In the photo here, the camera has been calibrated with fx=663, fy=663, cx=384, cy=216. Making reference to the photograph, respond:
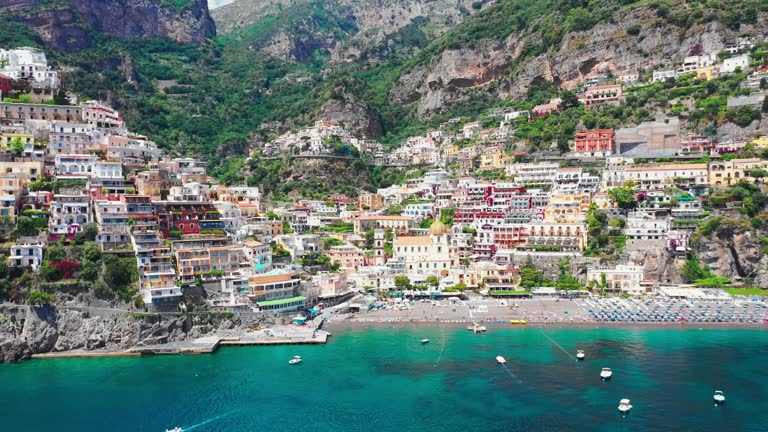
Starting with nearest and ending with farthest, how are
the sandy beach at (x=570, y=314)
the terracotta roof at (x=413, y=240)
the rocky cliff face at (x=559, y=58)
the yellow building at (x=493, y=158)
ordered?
the sandy beach at (x=570, y=314)
the terracotta roof at (x=413, y=240)
the yellow building at (x=493, y=158)
the rocky cliff face at (x=559, y=58)

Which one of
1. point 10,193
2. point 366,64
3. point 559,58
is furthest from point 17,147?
point 366,64

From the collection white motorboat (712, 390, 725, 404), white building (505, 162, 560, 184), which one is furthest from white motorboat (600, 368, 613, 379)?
white building (505, 162, 560, 184)

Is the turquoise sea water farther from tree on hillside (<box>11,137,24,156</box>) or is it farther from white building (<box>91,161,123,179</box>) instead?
tree on hillside (<box>11,137,24,156</box>)

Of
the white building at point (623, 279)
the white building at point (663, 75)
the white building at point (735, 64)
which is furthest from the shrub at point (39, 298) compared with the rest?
the white building at point (735, 64)

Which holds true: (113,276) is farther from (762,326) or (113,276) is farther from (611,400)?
(762,326)

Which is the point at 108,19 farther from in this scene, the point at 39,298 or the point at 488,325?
the point at 488,325

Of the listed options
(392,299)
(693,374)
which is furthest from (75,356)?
(693,374)

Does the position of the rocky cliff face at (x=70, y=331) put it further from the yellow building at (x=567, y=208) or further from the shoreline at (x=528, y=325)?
the yellow building at (x=567, y=208)
